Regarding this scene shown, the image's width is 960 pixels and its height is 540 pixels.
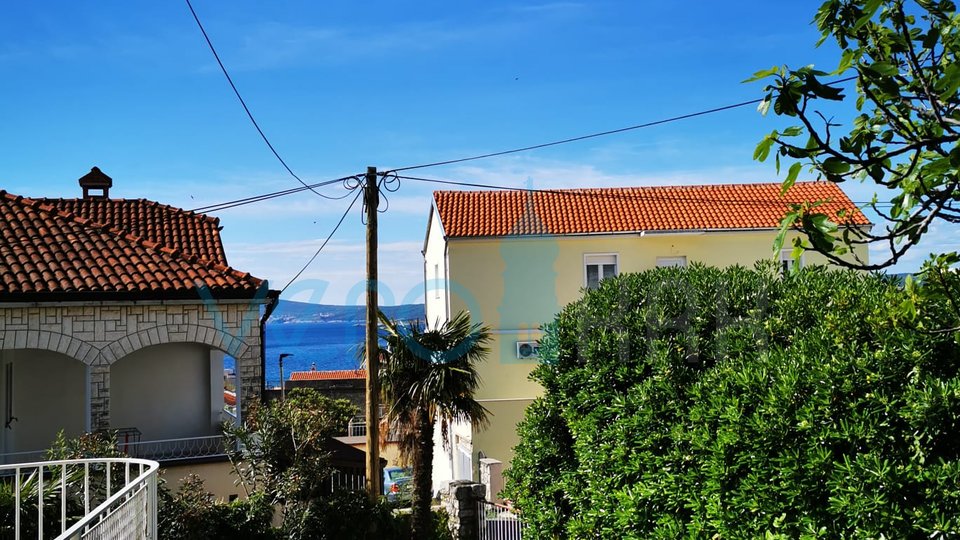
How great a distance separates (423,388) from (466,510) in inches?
113

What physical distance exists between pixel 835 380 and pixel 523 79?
10141 mm

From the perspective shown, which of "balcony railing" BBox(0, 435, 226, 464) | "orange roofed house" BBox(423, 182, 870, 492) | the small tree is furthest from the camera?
"orange roofed house" BBox(423, 182, 870, 492)

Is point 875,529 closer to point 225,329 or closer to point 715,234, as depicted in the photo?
point 225,329

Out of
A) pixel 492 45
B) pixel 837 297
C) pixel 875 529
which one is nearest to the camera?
pixel 875 529

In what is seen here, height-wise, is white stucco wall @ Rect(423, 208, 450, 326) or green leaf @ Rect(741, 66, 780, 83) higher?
white stucco wall @ Rect(423, 208, 450, 326)

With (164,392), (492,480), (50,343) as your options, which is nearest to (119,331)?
(50,343)

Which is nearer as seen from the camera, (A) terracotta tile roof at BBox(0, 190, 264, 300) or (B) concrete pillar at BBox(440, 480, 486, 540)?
(A) terracotta tile roof at BBox(0, 190, 264, 300)

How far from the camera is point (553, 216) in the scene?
1038 inches

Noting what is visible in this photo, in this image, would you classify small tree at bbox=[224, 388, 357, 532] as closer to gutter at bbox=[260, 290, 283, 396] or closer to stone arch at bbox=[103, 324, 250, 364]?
gutter at bbox=[260, 290, 283, 396]

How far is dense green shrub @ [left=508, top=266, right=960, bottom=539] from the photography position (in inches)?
222

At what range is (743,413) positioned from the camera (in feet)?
22.5

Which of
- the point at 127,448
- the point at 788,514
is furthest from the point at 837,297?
the point at 127,448

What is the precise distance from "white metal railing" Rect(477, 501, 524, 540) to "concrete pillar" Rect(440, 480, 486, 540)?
5.5 inches

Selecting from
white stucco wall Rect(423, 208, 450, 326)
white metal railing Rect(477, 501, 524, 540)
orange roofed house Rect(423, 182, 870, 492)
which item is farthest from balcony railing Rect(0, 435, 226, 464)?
white stucco wall Rect(423, 208, 450, 326)
